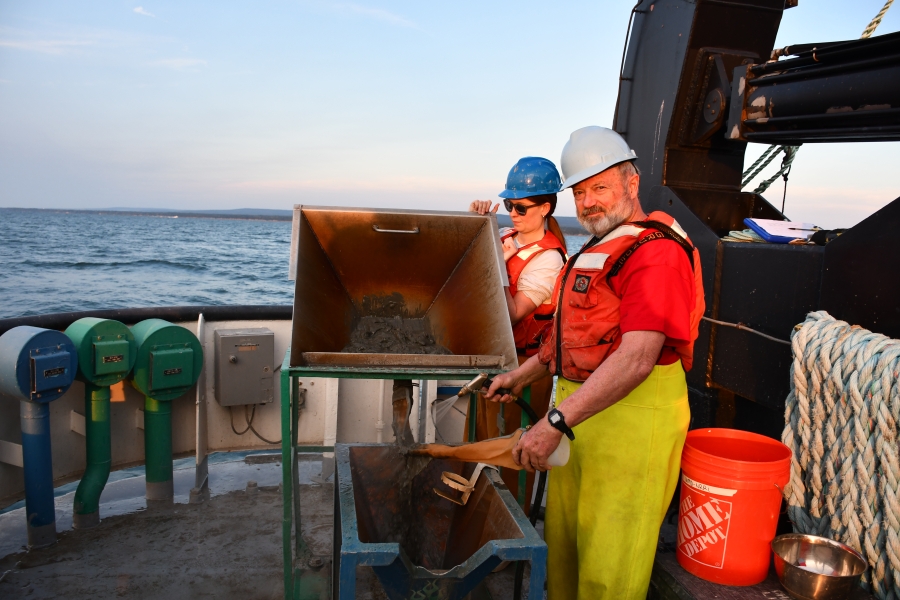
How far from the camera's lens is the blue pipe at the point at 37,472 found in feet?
13.0

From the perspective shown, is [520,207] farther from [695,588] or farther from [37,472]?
[37,472]

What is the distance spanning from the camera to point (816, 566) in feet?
7.67

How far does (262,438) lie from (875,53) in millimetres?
4775

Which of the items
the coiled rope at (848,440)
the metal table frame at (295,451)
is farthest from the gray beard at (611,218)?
the coiled rope at (848,440)

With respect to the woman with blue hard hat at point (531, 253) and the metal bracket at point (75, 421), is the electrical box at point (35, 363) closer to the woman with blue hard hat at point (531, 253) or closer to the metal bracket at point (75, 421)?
the metal bracket at point (75, 421)

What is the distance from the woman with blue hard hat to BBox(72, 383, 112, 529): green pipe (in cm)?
268

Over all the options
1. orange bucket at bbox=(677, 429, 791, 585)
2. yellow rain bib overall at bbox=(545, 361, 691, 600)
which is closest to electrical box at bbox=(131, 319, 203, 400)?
yellow rain bib overall at bbox=(545, 361, 691, 600)

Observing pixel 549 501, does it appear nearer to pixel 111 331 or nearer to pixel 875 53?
pixel 875 53

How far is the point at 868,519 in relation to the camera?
7.49ft

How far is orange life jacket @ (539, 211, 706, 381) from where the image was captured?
236 cm

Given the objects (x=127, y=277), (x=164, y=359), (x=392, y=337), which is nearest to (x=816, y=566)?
(x=392, y=337)

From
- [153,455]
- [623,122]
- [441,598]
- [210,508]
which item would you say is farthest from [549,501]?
[153,455]

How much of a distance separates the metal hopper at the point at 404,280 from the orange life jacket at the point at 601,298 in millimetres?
373

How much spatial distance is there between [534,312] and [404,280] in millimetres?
729
